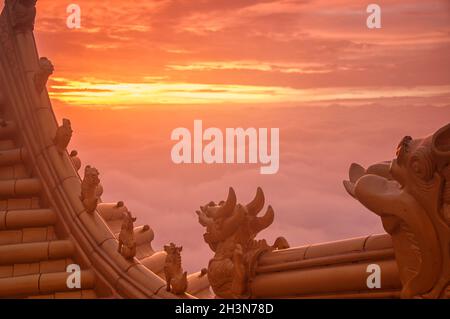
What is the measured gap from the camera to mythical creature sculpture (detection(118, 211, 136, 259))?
16.5 meters

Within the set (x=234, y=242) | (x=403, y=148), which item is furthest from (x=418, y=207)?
(x=234, y=242)

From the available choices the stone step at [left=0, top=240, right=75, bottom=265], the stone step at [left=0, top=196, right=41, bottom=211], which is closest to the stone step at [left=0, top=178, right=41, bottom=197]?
the stone step at [left=0, top=196, right=41, bottom=211]

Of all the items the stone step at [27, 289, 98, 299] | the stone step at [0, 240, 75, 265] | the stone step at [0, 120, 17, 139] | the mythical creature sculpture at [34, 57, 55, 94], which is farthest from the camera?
the stone step at [0, 120, 17, 139]

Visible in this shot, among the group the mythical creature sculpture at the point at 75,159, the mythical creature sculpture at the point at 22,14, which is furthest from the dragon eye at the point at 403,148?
the mythical creature sculpture at the point at 22,14

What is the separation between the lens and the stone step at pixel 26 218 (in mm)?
17016

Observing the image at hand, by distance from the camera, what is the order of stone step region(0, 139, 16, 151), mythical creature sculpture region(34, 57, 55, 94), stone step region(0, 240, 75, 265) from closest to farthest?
stone step region(0, 240, 75, 265), mythical creature sculpture region(34, 57, 55, 94), stone step region(0, 139, 16, 151)

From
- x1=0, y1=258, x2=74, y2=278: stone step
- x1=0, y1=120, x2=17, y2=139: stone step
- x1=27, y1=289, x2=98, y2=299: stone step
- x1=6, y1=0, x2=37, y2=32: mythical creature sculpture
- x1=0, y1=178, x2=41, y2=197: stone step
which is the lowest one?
x1=27, y1=289, x2=98, y2=299: stone step

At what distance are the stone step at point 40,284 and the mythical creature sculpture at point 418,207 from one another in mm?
4462

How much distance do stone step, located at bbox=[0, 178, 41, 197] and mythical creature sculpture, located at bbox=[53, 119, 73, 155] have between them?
1.49ft

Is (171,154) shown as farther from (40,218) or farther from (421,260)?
(421,260)

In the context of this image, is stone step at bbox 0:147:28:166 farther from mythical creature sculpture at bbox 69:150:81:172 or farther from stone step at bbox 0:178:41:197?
mythical creature sculpture at bbox 69:150:81:172

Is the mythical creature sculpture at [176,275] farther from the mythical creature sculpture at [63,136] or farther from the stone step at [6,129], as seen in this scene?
the stone step at [6,129]
